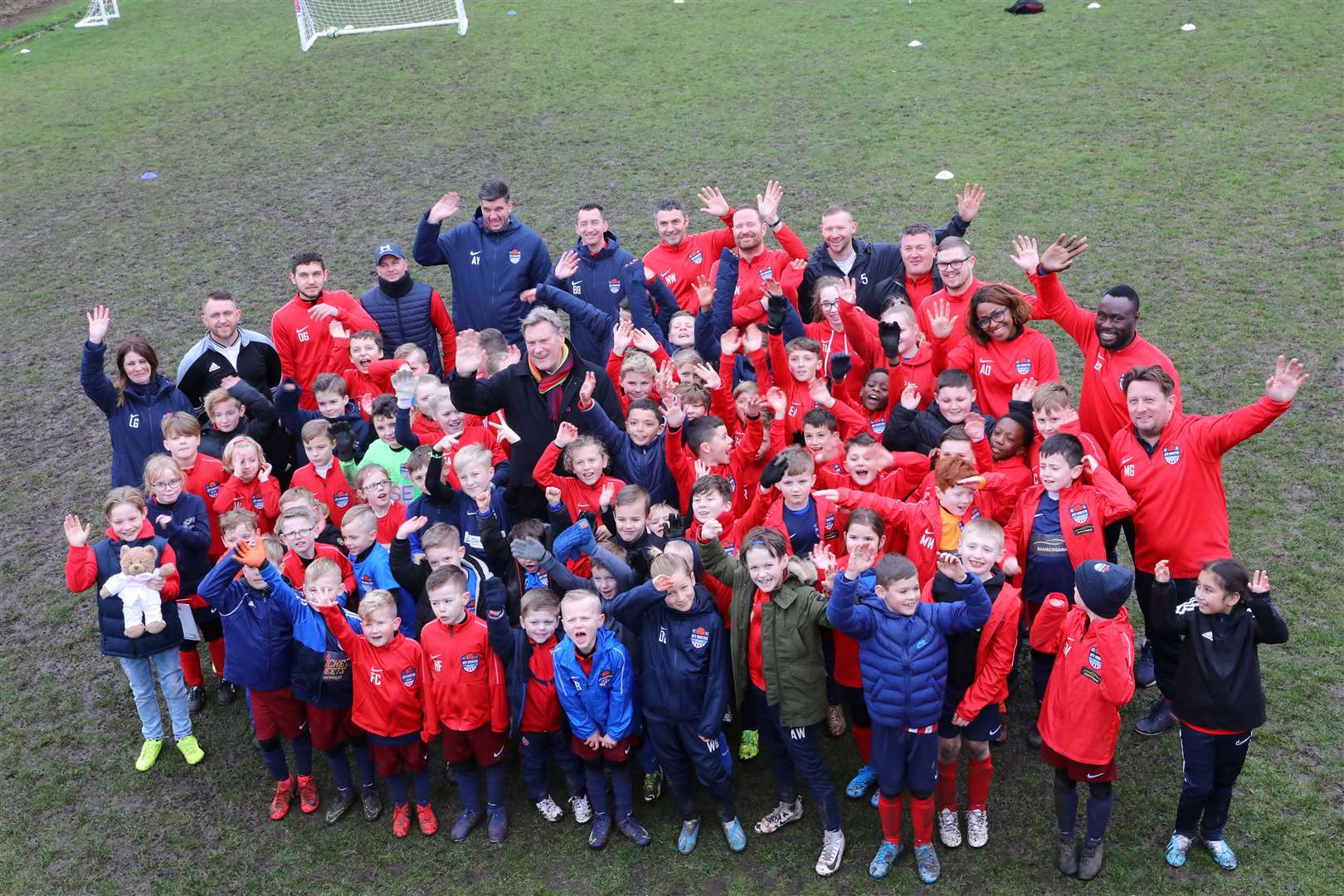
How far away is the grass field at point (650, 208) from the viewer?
19.1 ft

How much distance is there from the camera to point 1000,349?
21.9ft

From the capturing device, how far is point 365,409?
7555mm

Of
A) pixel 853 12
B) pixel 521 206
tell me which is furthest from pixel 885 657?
pixel 853 12

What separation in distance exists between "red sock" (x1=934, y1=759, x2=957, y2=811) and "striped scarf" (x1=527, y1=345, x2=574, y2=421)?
9.56ft

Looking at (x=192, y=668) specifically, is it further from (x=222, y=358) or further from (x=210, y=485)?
(x=222, y=358)

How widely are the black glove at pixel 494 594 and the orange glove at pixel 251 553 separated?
1.18 meters

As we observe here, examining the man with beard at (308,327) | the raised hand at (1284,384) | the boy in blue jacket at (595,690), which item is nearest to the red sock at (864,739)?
the boy in blue jacket at (595,690)

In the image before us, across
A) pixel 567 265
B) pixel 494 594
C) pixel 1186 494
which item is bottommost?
pixel 494 594

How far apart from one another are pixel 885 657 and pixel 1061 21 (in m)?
14.2

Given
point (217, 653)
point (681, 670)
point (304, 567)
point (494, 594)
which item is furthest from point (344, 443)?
point (681, 670)

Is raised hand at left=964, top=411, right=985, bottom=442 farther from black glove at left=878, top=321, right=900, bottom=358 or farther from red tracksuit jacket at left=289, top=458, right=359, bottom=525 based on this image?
red tracksuit jacket at left=289, top=458, right=359, bottom=525

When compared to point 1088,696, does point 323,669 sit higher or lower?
lower

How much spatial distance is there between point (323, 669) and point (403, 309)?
3508 millimetres

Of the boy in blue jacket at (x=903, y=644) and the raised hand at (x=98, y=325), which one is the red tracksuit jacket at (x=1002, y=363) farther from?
the raised hand at (x=98, y=325)
